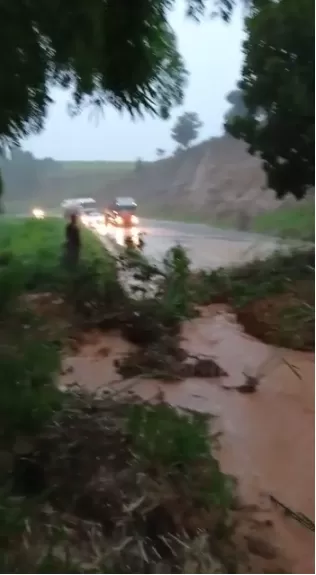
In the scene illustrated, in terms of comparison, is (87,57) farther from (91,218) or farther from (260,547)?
(260,547)

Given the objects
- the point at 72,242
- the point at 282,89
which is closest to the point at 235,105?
the point at 282,89

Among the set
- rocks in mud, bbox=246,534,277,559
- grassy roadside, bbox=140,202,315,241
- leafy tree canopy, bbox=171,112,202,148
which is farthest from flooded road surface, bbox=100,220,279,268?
rocks in mud, bbox=246,534,277,559

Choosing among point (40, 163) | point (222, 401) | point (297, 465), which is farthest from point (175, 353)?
point (40, 163)

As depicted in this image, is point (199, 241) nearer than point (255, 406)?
No

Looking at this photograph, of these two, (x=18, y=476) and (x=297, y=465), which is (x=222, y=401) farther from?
(x=18, y=476)

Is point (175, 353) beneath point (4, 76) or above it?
beneath
